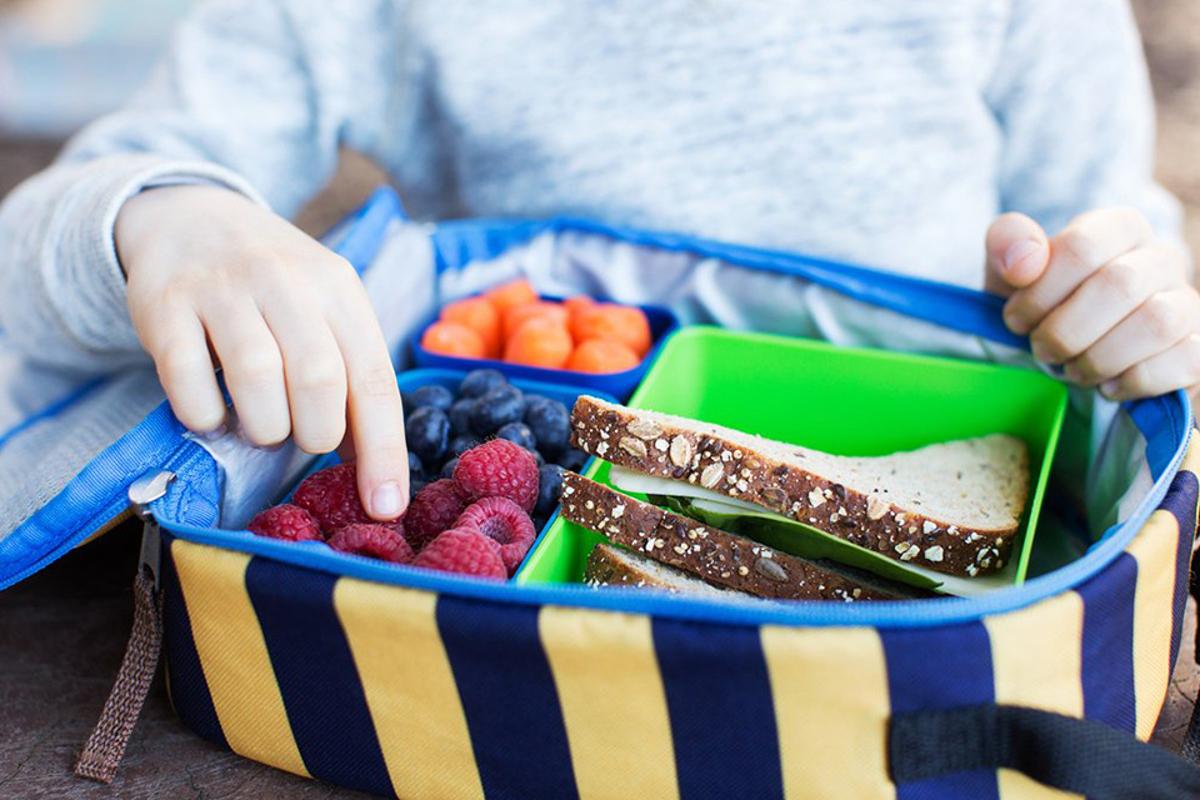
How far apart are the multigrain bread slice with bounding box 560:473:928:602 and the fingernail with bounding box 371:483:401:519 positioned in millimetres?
133

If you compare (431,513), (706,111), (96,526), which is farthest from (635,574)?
(706,111)

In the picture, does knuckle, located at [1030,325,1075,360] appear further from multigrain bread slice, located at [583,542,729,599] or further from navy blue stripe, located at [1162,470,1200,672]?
multigrain bread slice, located at [583,542,729,599]

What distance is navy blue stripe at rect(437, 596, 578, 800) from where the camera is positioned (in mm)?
518

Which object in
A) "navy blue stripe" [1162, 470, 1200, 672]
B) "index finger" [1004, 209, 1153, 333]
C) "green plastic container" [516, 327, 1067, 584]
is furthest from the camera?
"green plastic container" [516, 327, 1067, 584]

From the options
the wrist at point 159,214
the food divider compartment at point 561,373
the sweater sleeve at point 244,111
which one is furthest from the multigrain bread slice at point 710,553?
the sweater sleeve at point 244,111

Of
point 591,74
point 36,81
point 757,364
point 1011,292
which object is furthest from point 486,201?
point 36,81

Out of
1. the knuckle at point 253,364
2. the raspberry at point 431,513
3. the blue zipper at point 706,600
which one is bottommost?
the raspberry at point 431,513

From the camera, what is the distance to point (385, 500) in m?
0.67

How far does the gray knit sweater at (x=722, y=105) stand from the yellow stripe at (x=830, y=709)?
751 mm

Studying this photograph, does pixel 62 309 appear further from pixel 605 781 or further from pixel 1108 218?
pixel 1108 218

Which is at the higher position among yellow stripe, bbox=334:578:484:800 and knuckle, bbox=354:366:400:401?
knuckle, bbox=354:366:400:401

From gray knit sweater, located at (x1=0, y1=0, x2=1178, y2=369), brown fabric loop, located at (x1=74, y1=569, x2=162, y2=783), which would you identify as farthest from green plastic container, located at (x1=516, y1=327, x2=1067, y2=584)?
brown fabric loop, located at (x1=74, y1=569, x2=162, y2=783)

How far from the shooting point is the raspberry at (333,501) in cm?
70

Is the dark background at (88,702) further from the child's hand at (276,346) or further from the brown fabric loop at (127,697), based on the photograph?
the child's hand at (276,346)
